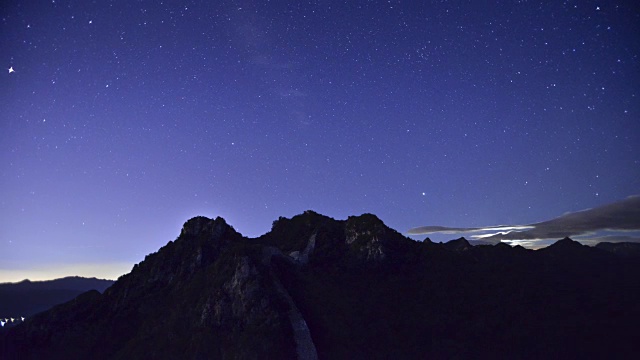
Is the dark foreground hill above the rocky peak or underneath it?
underneath

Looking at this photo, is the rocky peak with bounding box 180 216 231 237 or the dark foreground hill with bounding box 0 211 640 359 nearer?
the dark foreground hill with bounding box 0 211 640 359

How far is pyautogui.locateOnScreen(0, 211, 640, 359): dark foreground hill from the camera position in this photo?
263 feet

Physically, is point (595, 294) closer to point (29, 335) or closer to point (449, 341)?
point (449, 341)

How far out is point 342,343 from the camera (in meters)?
82.9

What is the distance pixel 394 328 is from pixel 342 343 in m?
15.5

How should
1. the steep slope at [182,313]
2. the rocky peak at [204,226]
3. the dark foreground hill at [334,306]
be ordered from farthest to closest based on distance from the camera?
the rocky peak at [204,226], the dark foreground hill at [334,306], the steep slope at [182,313]

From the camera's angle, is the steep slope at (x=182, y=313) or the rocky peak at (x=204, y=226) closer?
the steep slope at (x=182, y=313)

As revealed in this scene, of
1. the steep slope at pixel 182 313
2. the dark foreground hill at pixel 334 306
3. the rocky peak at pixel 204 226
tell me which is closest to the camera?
the steep slope at pixel 182 313

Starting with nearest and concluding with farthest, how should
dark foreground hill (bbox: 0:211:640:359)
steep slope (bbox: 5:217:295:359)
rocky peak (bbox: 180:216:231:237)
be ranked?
1. steep slope (bbox: 5:217:295:359)
2. dark foreground hill (bbox: 0:211:640:359)
3. rocky peak (bbox: 180:216:231:237)

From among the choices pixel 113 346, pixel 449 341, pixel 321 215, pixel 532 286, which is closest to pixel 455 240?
pixel 532 286

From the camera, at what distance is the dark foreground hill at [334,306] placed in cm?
8019

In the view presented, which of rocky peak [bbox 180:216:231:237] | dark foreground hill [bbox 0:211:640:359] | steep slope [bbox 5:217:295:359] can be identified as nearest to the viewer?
steep slope [bbox 5:217:295:359]

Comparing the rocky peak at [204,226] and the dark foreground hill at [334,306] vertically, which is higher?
the rocky peak at [204,226]

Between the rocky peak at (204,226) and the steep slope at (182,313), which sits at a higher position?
the rocky peak at (204,226)
